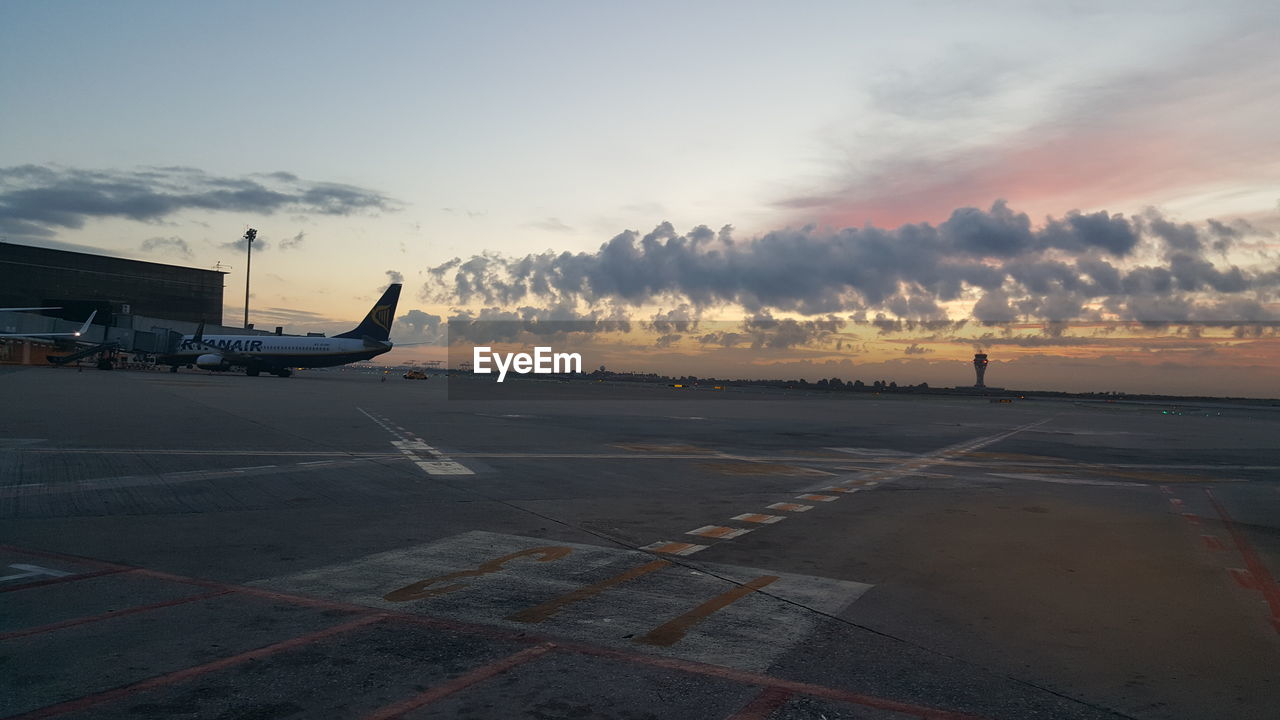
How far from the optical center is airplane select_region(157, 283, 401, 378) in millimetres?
76250

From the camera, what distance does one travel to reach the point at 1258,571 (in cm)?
877

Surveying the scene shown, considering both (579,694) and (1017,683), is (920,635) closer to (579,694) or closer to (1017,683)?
(1017,683)

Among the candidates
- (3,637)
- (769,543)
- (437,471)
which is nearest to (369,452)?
(437,471)

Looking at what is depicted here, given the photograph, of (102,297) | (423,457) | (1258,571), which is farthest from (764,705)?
(102,297)

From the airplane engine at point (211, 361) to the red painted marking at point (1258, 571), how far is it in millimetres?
79407

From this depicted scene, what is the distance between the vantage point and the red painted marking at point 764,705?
182 inches

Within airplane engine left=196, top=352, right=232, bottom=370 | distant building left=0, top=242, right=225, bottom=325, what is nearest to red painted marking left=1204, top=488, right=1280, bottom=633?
airplane engine left=196, top=352, right=232, bottom=370

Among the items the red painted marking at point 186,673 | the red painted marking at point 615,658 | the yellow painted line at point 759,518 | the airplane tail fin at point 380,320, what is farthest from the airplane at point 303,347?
the red painted marking at point 186,673

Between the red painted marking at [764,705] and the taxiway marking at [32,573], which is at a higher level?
the red painted marking at [764,705]

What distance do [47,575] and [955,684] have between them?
25.2 ft

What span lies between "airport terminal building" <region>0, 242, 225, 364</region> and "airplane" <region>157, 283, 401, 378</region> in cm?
1401

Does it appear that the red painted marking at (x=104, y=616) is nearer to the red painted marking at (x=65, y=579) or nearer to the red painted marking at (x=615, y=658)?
the red painted marking at (x=615, y=658)

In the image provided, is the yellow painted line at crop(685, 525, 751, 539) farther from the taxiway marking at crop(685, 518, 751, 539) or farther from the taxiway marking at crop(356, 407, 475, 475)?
the taxiway marking at crop(356, 407, 475, 475)

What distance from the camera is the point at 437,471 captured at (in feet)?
50.6
